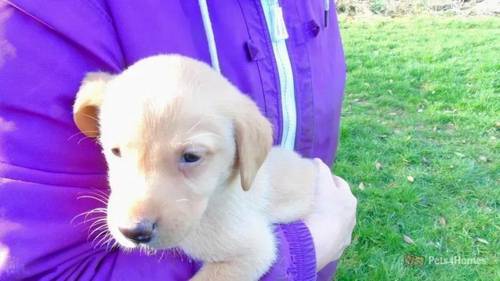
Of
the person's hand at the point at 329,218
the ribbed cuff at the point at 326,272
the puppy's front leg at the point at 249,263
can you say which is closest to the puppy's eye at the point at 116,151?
the puppy's front leg at the point at 249,263

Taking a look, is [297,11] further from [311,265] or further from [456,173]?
[456,173]

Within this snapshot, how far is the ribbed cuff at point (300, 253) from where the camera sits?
6.52ft

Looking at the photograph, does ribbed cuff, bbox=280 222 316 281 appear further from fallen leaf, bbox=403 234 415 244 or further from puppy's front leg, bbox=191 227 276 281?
fallen leaf, bbox=403 234 415 244

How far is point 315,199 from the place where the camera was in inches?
91.2

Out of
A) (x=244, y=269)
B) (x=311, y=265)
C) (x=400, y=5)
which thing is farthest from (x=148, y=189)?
(x=400, y=5)

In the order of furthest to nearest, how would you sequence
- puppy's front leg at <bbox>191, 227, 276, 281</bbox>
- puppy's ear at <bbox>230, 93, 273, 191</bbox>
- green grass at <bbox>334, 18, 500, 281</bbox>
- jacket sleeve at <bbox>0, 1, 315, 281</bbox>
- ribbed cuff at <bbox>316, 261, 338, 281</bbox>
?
green grass at <bbox>334, 18, 500, 281</bbox>, ribbed cuff at <bbox>316, 261, 338, 281</bbox>, puppy's front leg at <bbox>191, 227, 276, 281</bbox>, puppy's ear at <bbox>230, 93, 273, 191</bbox>, jacket sleeve at <bbox>0, 1, 315, 281</bbox>

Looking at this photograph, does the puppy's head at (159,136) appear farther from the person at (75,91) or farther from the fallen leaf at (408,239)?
the fallen leaf at (408,239)

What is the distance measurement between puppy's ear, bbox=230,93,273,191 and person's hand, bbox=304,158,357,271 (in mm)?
461

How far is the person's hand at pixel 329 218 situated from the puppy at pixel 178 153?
0.27 metres

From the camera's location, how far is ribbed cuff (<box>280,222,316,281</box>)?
1988 millimetres

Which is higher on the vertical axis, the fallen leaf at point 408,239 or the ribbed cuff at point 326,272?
the ribbed cuff at point 326,272

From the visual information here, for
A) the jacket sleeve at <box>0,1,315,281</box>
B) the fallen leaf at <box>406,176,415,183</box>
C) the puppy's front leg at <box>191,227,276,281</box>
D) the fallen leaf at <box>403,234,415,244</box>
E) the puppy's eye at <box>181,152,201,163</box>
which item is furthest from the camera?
the fallen leaf at <box>406,176,415,183</box>

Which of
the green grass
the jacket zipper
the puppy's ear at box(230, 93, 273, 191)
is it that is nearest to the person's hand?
the jacket zipper

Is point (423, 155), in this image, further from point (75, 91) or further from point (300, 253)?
point (75, 91)
